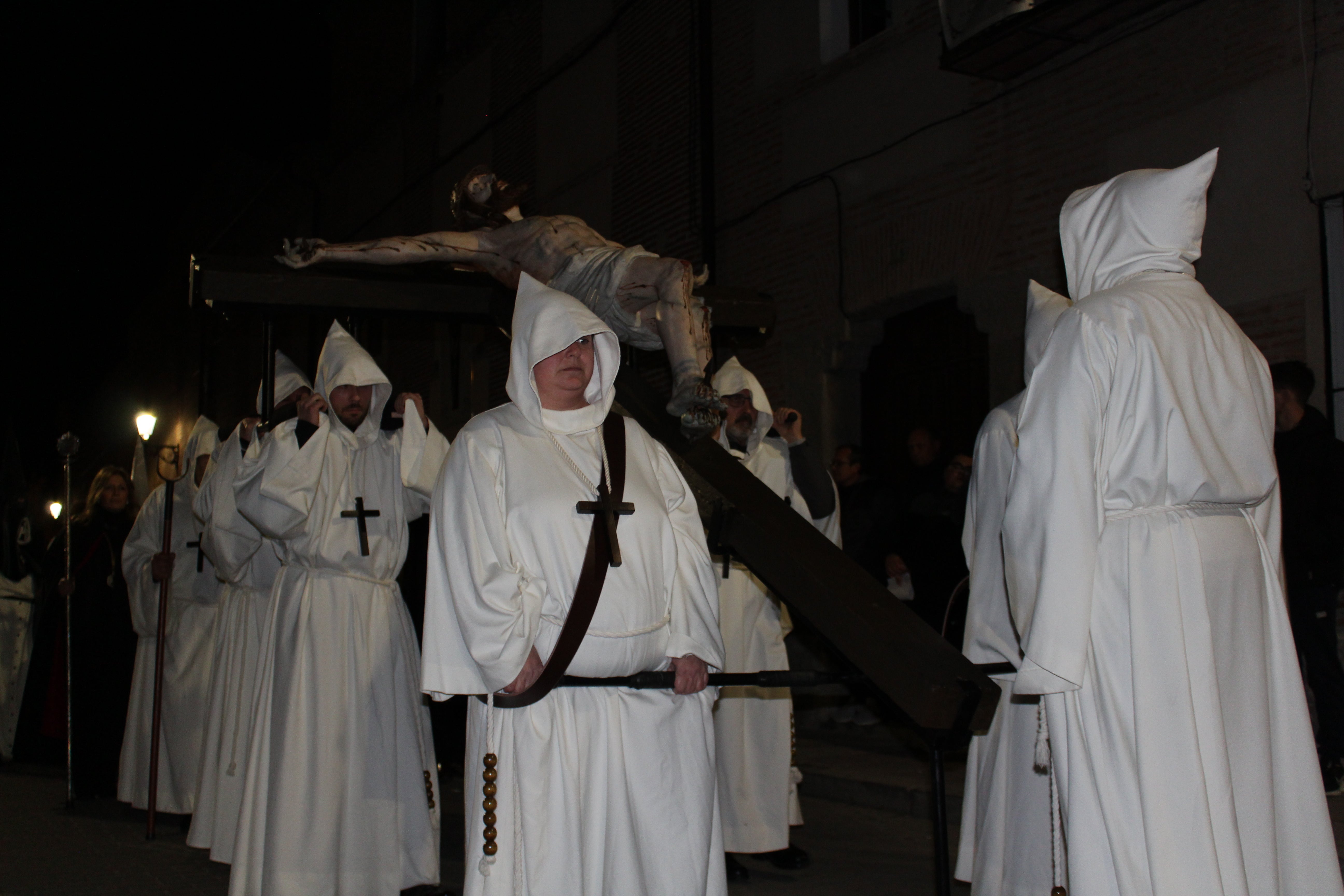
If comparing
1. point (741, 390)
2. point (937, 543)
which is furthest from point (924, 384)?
point (741, 390)

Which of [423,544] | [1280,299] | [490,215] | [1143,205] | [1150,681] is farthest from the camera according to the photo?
[423,544]

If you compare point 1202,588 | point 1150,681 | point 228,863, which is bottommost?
point 228,863

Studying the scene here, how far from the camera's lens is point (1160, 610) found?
3.07 meters

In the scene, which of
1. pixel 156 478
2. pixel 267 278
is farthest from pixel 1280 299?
pixel 156 478

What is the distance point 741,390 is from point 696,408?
144 centimetres

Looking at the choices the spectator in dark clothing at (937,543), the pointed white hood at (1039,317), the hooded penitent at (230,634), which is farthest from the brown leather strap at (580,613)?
the spectator in dark clothing at (937,543)

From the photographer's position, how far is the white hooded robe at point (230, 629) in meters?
5.80

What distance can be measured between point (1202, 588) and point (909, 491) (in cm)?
571

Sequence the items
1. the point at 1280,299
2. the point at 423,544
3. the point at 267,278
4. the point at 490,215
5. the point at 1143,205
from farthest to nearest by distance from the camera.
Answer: the point at 423,544
the point at 1280,299
the point at 490,215
the point at 267,278
the point at 1143,205

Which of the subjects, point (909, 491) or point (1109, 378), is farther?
point (909, 491)

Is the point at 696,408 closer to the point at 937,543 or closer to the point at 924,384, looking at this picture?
the point at 937,543

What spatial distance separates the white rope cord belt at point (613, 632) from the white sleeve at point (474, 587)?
46mm

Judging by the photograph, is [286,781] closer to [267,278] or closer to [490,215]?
[267,278]

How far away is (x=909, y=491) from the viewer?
28.9ft
